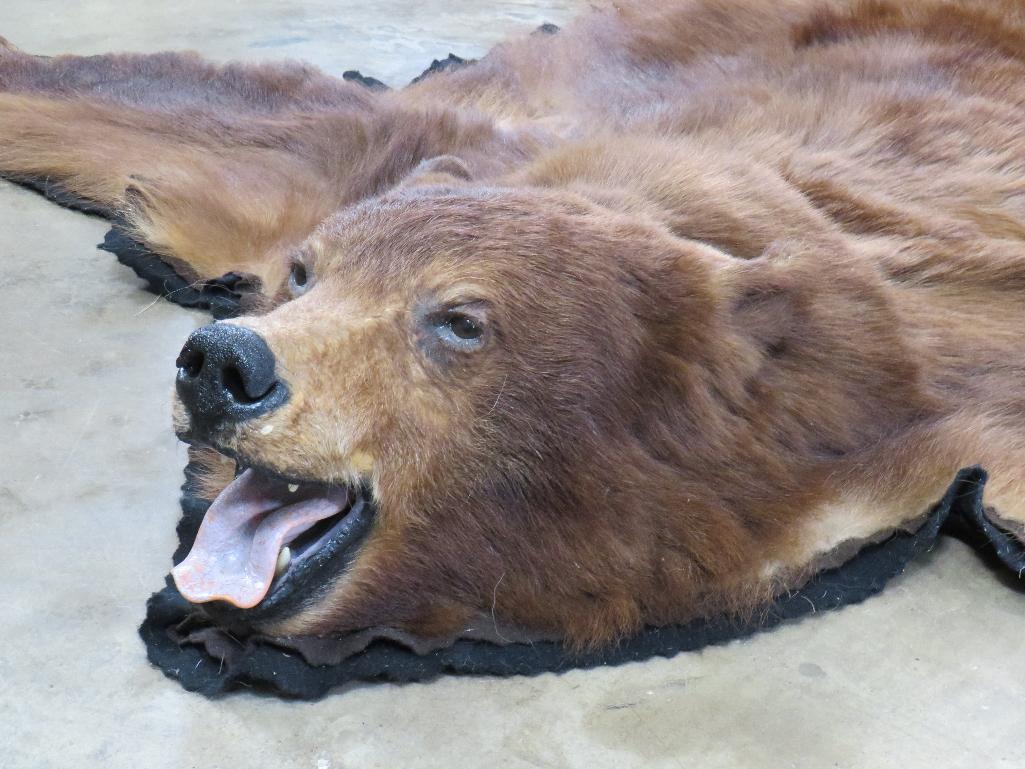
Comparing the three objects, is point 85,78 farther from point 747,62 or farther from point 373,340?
point 373,340

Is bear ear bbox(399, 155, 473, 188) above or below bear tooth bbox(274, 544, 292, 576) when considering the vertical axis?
above

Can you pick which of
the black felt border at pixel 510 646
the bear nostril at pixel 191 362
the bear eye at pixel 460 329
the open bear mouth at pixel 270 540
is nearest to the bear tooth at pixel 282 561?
the open bear mouth at pixel 270 540

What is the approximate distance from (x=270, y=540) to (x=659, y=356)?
88 centimetres

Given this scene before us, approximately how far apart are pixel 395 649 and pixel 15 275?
91.9 inches

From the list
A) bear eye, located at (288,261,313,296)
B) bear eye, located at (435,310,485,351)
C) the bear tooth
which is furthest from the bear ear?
the bear tooth

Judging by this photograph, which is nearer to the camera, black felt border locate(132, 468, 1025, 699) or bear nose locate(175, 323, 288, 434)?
bear nose locate(175, 323, 288, 434)

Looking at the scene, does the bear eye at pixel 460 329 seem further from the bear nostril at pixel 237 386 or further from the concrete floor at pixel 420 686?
the concrete floor at pixel 420 686

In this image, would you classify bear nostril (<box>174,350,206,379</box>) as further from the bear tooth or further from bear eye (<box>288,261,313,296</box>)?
bear eye (<box>288,261,313,296</box>)

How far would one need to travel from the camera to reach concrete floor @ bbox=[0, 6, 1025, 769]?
2.47 meters

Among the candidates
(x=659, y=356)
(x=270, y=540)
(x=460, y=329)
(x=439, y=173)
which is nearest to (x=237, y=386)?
(x=270, y=540)

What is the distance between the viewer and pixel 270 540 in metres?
2.65

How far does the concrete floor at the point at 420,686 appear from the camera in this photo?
2475mm

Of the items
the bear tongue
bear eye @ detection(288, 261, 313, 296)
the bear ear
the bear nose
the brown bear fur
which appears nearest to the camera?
the bear nose

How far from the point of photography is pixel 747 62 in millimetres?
4613
